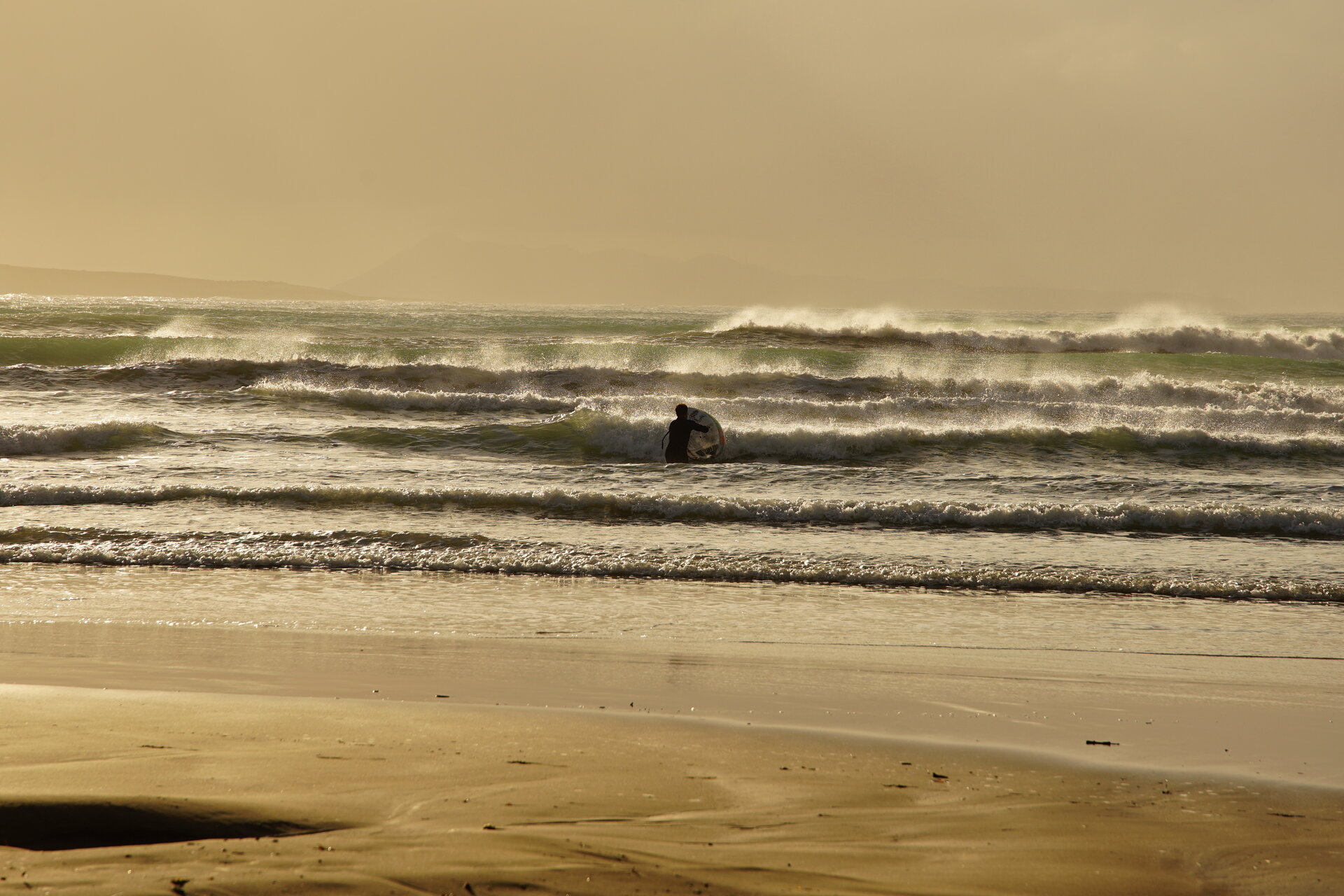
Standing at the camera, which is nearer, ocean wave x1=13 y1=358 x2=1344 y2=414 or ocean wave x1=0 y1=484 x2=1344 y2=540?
ocean wave x1=0 y1=484 x2=1344 y2=540

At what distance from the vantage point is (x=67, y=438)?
15586 millimetres

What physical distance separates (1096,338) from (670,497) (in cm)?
2537

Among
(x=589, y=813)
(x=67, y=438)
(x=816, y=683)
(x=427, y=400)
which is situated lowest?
(x=816, y=683)

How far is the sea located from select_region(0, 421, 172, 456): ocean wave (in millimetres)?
59

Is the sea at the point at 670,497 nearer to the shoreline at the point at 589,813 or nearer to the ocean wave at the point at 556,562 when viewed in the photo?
the ocean wave at the point at 556,562

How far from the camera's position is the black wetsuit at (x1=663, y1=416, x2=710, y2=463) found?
46.3ft

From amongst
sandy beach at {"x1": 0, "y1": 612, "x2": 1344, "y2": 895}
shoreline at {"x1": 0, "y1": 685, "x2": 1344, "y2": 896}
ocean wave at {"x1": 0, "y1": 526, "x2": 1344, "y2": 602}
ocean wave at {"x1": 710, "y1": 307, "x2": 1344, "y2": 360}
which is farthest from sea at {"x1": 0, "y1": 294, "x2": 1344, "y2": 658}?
ocean wave at {"x1": 710, "y1": 307, "x2": 1344, "y2": 360}

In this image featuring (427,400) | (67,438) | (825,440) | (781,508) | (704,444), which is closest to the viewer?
(781,508)

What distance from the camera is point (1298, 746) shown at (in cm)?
443

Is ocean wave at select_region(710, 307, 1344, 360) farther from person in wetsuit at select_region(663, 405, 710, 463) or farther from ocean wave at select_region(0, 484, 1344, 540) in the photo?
ocean wave at select_region(0, 484, 1344, 540)

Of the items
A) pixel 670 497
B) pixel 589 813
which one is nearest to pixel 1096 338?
pixel 670 497

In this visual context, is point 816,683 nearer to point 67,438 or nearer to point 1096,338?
point 67,438

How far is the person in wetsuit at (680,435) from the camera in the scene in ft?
46.3

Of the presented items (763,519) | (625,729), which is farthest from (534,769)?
(763,519)
